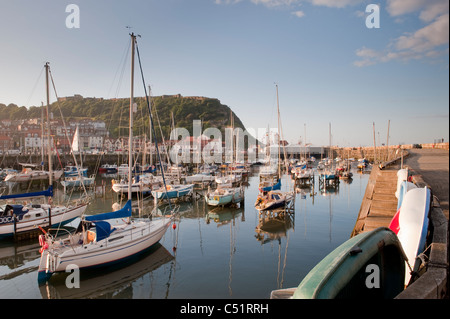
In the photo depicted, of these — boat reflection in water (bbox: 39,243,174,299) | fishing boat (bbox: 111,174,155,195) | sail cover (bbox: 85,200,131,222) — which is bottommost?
boat reflection in water (bbox: 39,243,174,299)

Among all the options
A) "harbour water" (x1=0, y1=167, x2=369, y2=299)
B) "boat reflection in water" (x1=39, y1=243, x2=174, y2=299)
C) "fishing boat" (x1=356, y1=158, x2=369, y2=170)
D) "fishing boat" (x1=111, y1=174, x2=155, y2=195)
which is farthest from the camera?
"fishing boat" (x1=356, y1=158, x2=369, y2=170)

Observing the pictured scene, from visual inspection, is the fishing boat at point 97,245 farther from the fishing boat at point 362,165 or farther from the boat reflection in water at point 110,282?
the fishing boat at point 362,165

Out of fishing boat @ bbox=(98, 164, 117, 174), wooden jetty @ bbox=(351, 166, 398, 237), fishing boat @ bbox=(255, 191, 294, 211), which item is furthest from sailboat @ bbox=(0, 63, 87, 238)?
fishing boat @ bbox=(98, 164, 117, 174)

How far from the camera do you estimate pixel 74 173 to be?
44.3 m

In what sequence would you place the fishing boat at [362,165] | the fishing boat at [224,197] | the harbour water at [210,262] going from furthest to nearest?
the fishing boat at [362,165] < the fishing boat at [224,197] < the harbour water at [210,262]

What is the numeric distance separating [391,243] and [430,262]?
2.77 ft

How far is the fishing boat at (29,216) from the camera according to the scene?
15570 millimetres

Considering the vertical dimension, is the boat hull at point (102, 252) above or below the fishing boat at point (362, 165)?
below

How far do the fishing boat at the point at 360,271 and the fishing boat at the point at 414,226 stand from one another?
86 cm

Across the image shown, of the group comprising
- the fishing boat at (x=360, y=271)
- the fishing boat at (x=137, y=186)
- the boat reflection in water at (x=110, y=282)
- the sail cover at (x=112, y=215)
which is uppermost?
the fishing boat at (x=360, y=271)

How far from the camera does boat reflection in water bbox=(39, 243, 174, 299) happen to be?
33.1 feet

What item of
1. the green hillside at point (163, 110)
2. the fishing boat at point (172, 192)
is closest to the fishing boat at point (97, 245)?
the fishing boat at point (172, 192)

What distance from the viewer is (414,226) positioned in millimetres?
6961

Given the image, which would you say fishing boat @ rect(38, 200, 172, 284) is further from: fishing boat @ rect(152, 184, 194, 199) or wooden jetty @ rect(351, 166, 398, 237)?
fishing boat @ rect(152, 184, 194, 199)
